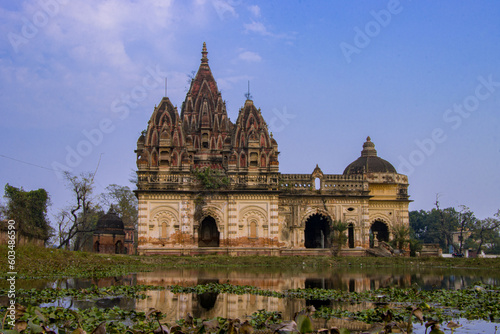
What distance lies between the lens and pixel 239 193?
138 feet

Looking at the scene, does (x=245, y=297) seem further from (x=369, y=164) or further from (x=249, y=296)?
(x=369, y=164)

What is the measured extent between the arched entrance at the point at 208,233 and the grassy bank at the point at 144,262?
25.1 feet

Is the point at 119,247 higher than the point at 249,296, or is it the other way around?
the point at 119,247

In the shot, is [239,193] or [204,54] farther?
[204,54]

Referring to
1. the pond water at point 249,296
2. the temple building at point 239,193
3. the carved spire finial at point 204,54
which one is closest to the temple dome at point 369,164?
the temple building at point 239,193

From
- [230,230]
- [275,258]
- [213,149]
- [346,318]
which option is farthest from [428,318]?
[213,149]

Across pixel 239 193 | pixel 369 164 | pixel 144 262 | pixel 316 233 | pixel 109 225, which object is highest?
pixel 369 164

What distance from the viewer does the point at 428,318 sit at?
13672 mm

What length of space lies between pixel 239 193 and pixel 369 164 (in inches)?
526

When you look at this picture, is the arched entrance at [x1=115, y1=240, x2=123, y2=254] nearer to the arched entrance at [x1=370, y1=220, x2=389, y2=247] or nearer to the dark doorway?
the dark doorway

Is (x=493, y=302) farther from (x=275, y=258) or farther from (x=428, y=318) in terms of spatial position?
(x=275, y=258)

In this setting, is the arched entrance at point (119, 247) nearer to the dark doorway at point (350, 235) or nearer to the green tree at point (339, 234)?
the green tree at point (339, 234)

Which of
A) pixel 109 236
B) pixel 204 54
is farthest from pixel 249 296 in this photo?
pixel 204 54

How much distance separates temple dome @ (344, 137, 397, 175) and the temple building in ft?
0.32
